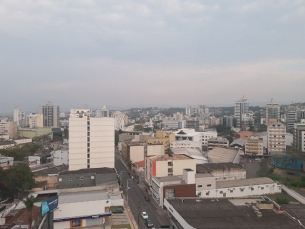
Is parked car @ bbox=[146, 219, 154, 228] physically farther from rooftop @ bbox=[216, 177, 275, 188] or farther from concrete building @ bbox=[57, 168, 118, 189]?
rooftop @ bbox=[216, 177, 275, 188]

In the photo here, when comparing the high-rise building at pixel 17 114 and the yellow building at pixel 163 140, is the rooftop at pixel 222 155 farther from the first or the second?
the high-rise building at pixel 17 114

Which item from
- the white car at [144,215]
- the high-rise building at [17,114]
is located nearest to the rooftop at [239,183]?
the white car at [144,215]

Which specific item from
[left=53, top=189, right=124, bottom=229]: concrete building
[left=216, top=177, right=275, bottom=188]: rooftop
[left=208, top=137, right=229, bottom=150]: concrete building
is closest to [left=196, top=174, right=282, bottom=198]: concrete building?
[left=216, top=177, right=275, bottom=188]: rooftop

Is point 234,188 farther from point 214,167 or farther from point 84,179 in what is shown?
point 84,179

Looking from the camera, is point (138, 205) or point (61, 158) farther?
point (61, 158)

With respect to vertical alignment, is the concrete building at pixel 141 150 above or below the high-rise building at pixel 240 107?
below

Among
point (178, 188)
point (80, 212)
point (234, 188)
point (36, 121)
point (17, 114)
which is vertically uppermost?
point (17, 114)

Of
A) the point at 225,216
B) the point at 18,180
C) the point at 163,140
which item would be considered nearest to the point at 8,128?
the point at 163,140
